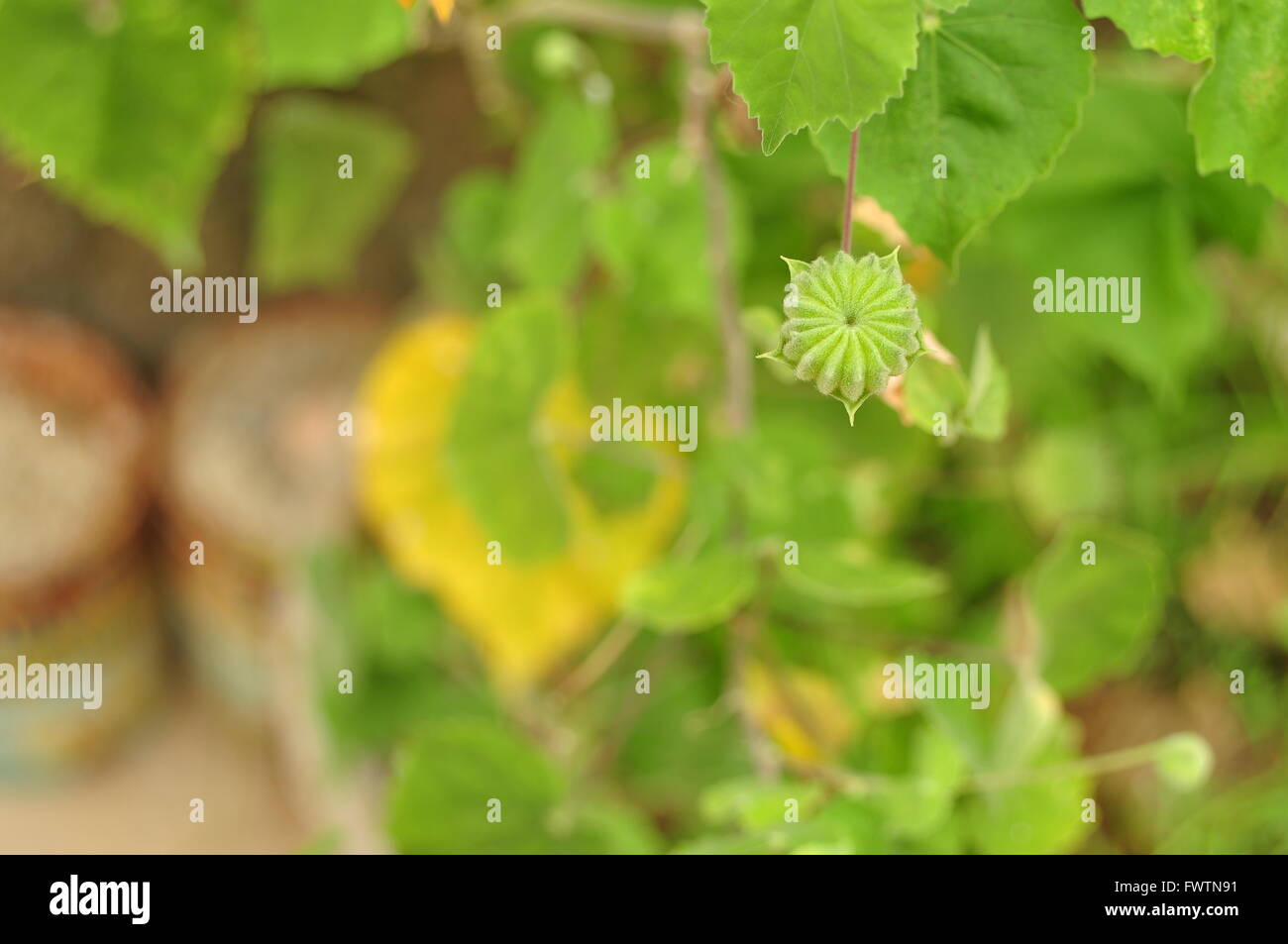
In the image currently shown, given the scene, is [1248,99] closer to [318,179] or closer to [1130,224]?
[1130,224]

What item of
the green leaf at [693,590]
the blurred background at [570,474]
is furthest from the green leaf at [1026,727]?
the green leaf at [693,590]

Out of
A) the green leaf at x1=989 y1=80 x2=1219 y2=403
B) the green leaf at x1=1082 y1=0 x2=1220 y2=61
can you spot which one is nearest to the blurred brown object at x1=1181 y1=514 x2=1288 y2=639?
the green leaf at x1=989 y1=80 x2=1219 y2=403

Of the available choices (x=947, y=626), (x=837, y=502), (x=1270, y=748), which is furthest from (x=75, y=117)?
(x=1270, y=748)

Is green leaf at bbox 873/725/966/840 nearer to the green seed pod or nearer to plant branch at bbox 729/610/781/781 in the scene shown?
plant branch at bbox 729/610/781/781

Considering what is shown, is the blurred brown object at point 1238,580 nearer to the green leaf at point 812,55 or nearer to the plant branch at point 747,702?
the plant branch at point 747,702

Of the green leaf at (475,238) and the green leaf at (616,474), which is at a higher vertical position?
the green leaf at (475,238)

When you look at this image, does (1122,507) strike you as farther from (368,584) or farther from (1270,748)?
(368,584)

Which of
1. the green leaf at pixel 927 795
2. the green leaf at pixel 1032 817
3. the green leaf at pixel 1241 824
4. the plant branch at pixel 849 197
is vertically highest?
the plant branch at pixel 849 197
